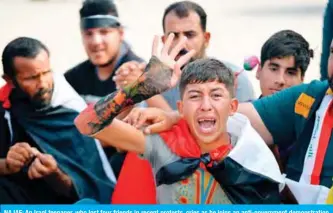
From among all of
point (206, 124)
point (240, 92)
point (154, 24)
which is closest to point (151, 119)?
point (206, 124)

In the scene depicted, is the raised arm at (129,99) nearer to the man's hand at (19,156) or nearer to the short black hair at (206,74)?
the short black hair at (206,74)

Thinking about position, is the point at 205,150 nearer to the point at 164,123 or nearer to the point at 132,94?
the point at 164,123

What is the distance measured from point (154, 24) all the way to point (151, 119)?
1.66 metres

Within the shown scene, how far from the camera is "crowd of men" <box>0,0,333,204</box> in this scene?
3.07 metres

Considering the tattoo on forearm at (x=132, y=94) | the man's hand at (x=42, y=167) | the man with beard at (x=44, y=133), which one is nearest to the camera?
the tattoo on forearm at (x=132, y=94)

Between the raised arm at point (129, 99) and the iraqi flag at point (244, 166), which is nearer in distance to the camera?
the raised arm at point (129, 99)

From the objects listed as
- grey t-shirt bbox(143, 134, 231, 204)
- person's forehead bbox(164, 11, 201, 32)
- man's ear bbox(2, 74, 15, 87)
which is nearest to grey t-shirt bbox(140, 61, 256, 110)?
person's forehead bbox(164, 11, 201, 32)

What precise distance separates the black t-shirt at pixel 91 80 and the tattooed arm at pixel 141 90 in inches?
32.8

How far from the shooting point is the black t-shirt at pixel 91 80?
3846mm

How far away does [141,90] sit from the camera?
9.73ft

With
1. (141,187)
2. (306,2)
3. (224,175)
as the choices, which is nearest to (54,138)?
(141,187)

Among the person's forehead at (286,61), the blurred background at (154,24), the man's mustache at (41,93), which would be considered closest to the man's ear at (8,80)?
the man's mustache at (41,93)

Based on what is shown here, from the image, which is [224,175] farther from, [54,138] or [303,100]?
[54,138]

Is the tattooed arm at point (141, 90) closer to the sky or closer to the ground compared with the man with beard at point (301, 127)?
closer to the sky
